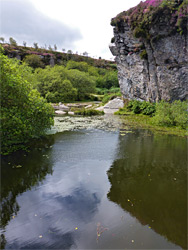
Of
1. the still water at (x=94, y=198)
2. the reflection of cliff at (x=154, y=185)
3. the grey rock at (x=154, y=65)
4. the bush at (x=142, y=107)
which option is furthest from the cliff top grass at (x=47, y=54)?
the reflection of cliff at (x=154, y=185)

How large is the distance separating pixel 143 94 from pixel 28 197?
109 ft

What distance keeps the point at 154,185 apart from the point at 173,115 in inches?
603

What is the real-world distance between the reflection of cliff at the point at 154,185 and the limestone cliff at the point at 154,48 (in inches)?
710

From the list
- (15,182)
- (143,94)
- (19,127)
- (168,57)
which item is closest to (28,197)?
(15,182)

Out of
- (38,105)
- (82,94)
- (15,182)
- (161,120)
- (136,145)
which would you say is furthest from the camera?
(82,94)

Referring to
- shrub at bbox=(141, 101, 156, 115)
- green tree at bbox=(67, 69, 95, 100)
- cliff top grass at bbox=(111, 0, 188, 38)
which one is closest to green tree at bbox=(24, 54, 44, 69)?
green tree at bbox=(67, 69, 95, 100)

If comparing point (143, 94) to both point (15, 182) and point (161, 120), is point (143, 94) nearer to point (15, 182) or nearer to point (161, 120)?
point (161, 120)

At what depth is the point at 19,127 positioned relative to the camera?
1328cm

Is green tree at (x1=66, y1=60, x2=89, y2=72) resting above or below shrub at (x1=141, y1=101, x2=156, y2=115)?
above

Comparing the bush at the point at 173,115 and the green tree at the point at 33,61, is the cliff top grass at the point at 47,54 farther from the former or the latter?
the bush at the point at 173,115

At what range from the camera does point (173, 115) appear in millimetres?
22812

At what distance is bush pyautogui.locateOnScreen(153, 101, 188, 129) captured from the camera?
21825 mm

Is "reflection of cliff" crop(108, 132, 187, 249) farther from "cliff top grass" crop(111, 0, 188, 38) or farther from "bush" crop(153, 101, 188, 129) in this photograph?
"cliff top grass" crop(111, 0, 188, 38)

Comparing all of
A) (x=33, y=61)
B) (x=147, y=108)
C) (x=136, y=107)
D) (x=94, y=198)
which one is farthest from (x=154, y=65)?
(x=33, y=61)
